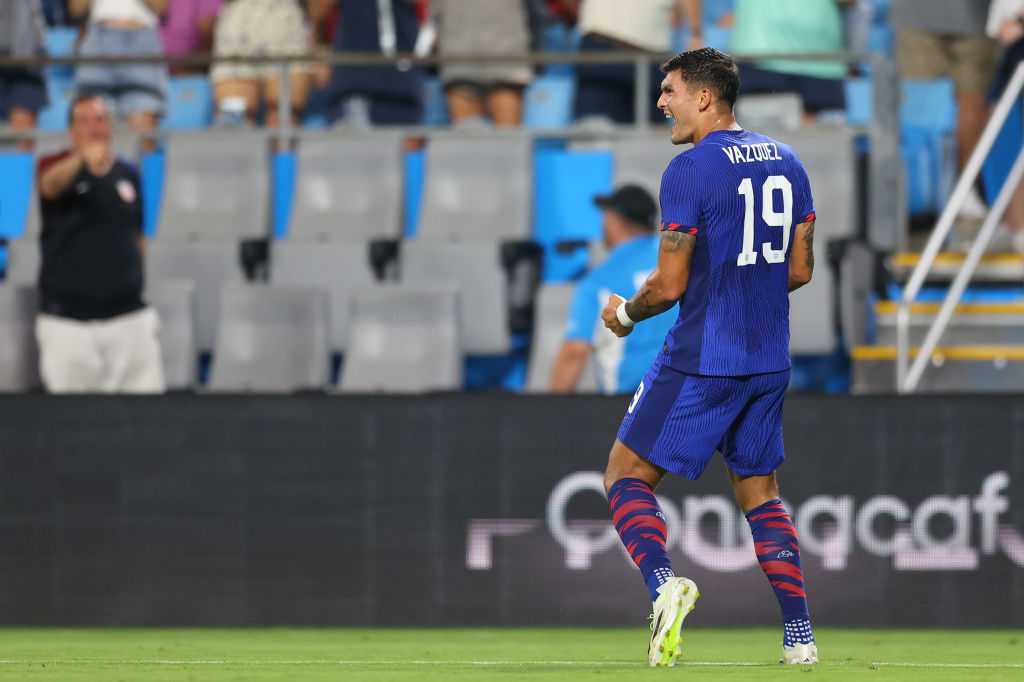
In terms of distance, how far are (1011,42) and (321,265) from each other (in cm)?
440

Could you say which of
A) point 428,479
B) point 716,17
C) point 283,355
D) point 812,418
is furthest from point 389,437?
point 716,17

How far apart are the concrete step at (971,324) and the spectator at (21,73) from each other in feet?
19.6

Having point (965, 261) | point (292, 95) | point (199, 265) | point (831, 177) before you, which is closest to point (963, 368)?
point (965, 261)

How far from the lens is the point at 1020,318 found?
36.1 ft

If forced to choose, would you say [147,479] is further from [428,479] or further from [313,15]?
[313,15]

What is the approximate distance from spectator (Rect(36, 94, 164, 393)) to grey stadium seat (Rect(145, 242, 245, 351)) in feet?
5.86

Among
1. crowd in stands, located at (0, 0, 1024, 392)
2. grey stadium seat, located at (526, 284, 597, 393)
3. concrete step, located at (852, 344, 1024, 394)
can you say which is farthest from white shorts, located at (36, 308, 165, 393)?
concrete step, located at (852, 344, 1024, 394)

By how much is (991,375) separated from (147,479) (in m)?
4.87

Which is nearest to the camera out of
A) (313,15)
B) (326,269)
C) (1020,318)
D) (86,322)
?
(86,322)

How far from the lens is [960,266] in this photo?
11469 mm

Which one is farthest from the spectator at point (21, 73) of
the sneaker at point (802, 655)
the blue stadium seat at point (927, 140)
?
the sneaker at point (802, 655)

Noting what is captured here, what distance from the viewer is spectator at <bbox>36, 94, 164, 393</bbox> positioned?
33.2 ft

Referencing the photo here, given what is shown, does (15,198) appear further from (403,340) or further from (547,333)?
(547,333)

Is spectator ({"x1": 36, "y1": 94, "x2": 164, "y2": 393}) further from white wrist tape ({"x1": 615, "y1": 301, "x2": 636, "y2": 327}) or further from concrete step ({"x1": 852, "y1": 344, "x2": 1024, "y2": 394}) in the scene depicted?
white wrist tape ({"x1": 615, "y1": 301, "x2": 636, "y2": 327})
